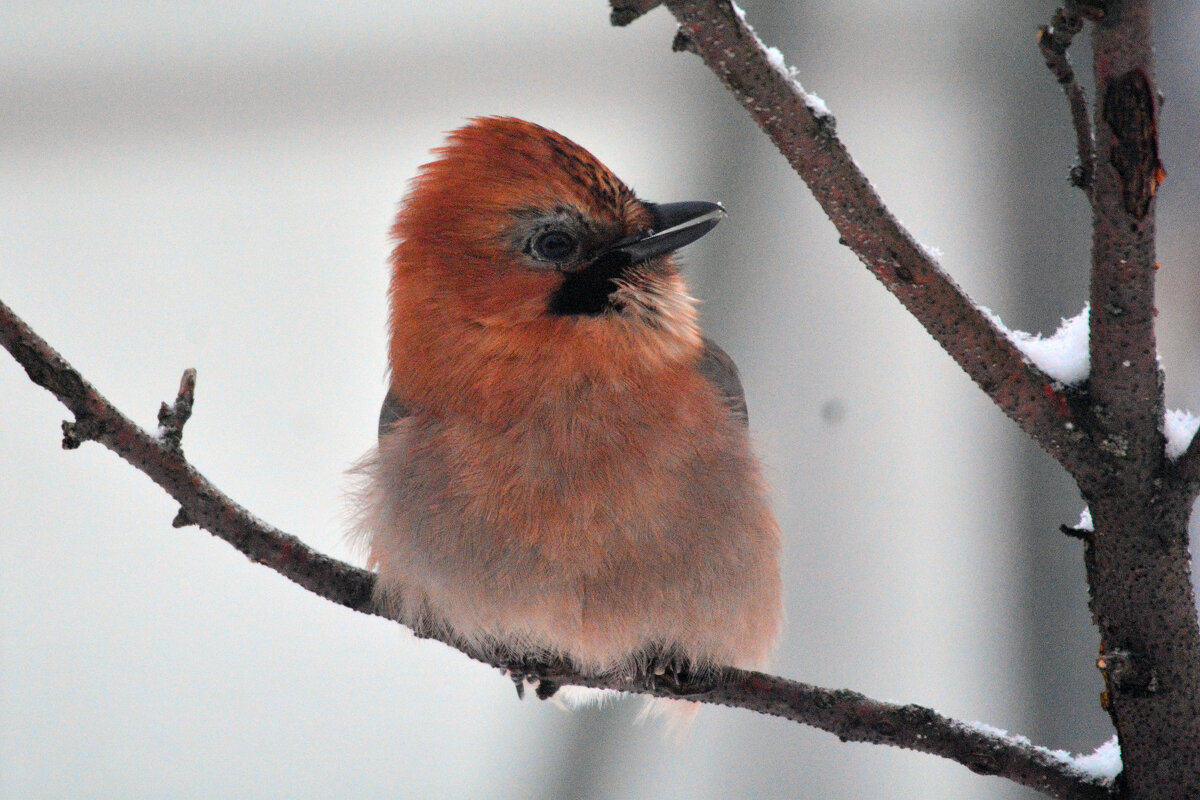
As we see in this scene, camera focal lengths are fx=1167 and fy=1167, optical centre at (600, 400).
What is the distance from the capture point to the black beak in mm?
2211

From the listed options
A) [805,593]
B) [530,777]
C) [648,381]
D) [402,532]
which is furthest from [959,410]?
[402,532]

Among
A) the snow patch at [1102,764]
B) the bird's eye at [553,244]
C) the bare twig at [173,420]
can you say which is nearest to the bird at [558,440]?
the bird's eye at [553,244]

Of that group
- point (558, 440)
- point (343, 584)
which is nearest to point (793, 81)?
point (558, 440)

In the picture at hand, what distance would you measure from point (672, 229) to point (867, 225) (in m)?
0.87

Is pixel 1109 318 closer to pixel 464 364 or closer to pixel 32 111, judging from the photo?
pixel 464 364

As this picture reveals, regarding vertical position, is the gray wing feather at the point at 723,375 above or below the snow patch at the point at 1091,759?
above

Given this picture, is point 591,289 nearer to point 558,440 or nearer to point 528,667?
point 558,440

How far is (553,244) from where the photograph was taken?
2197 mm

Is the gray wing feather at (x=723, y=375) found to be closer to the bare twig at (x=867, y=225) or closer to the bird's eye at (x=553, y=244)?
the bird's eye at (x=553, y=244)

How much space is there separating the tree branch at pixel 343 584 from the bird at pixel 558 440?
6.2 inches

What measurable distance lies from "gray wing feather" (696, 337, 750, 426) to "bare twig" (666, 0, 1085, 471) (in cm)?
85

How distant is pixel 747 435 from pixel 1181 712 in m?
0.99

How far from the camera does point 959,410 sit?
4066 millimetres

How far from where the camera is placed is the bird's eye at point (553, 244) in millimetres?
2195
